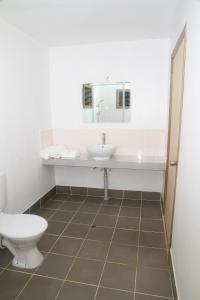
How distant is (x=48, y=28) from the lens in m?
2.62

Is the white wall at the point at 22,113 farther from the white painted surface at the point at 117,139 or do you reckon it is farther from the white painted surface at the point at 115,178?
the white painted surface at the point at 115,178

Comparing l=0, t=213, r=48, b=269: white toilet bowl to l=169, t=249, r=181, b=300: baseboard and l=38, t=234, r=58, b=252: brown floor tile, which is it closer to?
l=38, t=234, r=58, b=252: brown floor tile

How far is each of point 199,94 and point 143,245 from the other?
1.74 metres

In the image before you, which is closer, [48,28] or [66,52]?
[48,28]

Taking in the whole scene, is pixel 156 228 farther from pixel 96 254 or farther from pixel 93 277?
pixel 93 277

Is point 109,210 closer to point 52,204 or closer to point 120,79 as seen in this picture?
point 52,204

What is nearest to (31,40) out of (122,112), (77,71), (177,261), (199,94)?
(77,71)

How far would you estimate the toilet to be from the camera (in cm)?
188

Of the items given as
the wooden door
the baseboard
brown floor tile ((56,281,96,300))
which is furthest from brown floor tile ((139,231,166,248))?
brown floor tile ((56,281,96,300))

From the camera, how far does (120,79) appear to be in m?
3.19

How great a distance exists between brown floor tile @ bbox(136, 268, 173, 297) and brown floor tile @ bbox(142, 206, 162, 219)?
1.00m

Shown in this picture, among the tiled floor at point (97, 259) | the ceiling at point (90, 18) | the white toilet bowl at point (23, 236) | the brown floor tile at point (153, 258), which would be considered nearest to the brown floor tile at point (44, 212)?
the tiled floor at point (97, 259)

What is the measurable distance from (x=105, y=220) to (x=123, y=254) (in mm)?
703

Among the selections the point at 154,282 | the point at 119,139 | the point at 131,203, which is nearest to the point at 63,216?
the point at 131,203
